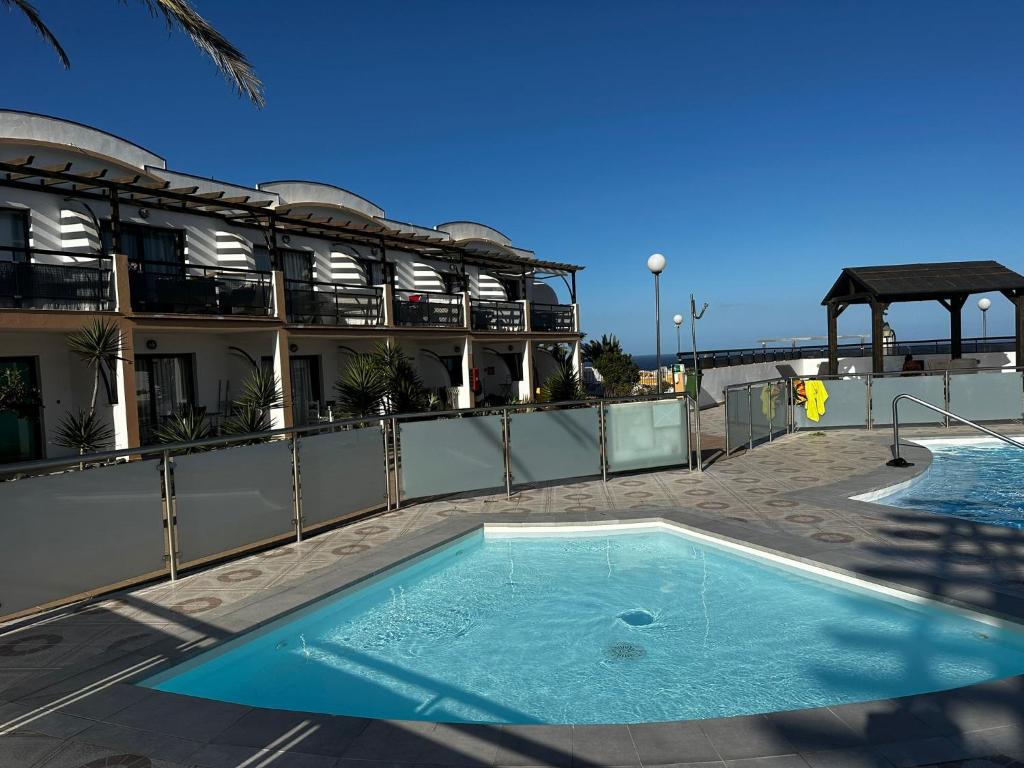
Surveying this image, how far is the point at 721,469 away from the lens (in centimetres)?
1221

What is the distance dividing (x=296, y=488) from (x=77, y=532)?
8.09ft

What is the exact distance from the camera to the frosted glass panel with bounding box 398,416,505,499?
383 inches

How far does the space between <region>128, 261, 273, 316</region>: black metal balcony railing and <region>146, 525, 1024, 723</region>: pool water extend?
33.7ft

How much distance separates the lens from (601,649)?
558 centimetres

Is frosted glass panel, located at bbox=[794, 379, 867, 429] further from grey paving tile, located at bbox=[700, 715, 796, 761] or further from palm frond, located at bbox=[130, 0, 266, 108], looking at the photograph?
grey paving tile, located at bbox=[700, 715, 796, 761]

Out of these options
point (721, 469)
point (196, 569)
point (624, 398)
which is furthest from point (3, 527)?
point (721, 469)

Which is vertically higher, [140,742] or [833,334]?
[833,334]

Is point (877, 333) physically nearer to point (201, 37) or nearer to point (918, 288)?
point (918, 288)

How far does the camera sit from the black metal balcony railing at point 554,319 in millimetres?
26703

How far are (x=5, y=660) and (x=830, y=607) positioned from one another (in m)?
6.60

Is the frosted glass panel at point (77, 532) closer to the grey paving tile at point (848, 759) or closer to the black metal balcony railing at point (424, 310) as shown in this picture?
the grey paving tile at point (848, 759)

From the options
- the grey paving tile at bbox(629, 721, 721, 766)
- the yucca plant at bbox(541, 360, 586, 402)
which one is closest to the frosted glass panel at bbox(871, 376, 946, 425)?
the yucca plant at bbox(541, 360, 586, 402)

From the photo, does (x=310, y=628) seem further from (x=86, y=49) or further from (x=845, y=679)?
(x=86, y=49)

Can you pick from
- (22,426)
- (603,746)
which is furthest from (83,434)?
(603,746)
